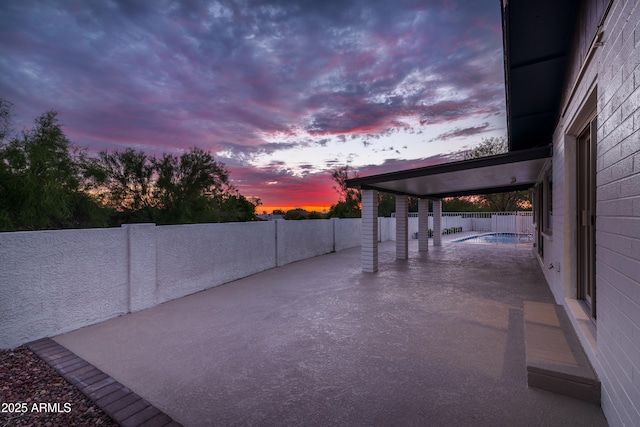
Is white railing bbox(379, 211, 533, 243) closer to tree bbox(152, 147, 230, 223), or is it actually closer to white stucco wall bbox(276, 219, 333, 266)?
white stucco wall bbox(276, 219, 333, 266)

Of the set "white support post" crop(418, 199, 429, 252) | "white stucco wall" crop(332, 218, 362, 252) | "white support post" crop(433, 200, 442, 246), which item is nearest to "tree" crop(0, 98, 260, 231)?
"white stucco wall" crop(332, 218, 362, 252)

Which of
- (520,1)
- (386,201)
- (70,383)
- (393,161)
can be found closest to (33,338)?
(70,383)

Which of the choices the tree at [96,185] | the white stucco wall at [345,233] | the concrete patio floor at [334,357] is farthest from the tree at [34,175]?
the white stucco wall at [345,233]

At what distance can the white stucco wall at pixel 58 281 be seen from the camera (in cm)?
349

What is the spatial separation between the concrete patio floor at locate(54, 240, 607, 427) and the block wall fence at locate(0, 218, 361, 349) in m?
0.30

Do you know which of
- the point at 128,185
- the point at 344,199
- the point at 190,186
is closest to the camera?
the point at 128,185

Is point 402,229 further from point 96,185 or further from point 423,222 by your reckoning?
point 96,185

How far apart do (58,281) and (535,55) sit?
274 inches

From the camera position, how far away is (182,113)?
32.6 ft

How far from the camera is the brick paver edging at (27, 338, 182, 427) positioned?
7.36 feet

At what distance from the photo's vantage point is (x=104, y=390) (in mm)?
2641

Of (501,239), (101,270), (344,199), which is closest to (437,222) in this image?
(501,239)

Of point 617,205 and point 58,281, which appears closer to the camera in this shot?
point 617,205

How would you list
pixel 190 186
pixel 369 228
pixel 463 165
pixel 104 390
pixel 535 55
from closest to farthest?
pixel 104 390
pixel 535 55
pixel 463 165
pixel 369 228
pixel 190 186
